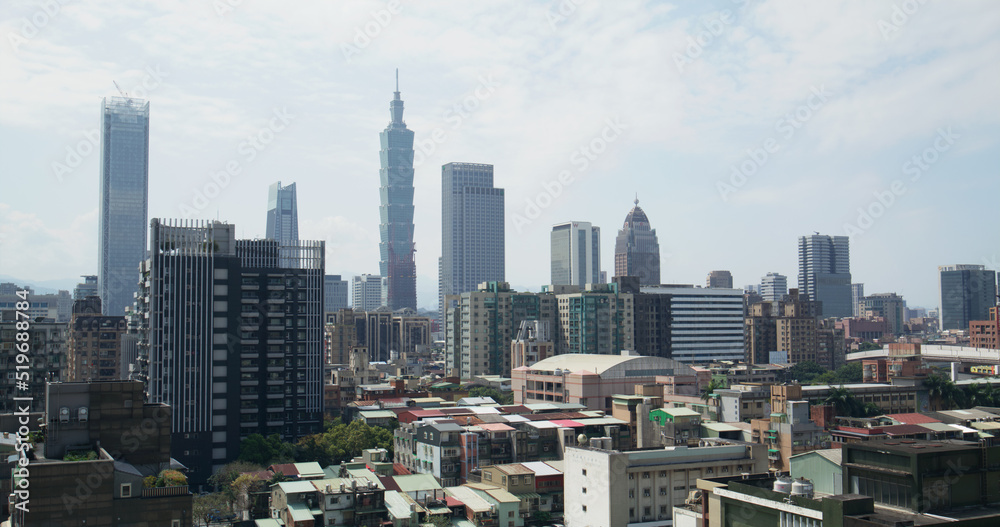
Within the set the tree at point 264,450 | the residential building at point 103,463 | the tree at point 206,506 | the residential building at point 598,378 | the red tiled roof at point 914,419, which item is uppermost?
the residential building at point 103,463

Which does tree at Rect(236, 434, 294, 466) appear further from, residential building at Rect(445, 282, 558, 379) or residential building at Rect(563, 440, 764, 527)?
residential building at Rect(445, 282, 558, 379)

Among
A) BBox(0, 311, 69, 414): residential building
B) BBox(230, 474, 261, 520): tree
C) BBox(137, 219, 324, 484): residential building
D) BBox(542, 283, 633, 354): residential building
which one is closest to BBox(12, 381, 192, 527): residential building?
BBox(230, 474, 261, 520): tree

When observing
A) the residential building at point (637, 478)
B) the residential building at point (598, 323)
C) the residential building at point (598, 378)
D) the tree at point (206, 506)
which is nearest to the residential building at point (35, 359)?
the tree at point (206, 506)

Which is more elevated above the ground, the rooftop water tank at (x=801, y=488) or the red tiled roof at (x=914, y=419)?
the rooftop water tank at (x=801, y=488)

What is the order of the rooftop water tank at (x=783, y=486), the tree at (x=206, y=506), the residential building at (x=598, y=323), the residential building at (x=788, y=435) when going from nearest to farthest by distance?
the rooftop water tank at (x=783, y=486) < the tree at (x=206, y=506) < the residential building at (x=788, y=435) < the residential building at (x=598, y=323)

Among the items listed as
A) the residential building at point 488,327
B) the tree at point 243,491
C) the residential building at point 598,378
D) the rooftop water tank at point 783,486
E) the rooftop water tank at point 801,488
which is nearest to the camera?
the rooftop water tank at point 801,488

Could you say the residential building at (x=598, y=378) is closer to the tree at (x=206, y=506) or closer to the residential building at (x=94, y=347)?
the tree at (x=206, y=506)

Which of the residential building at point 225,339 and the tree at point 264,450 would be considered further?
the residential building at point 225,339

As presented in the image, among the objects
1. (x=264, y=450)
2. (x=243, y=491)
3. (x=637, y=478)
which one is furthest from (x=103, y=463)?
(x=264, y=450)
